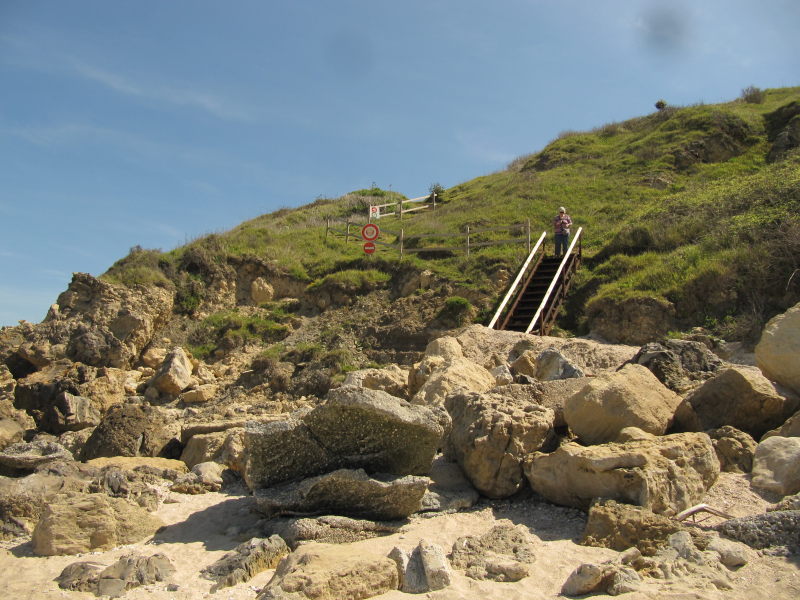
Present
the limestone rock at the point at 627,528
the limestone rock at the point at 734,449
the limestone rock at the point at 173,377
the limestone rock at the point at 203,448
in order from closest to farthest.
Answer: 1. the limestone rock at the point at 627,528
2. the limestone rock at the point at 734,449
3. the limestone rock at the point at 203,448
4. the limestone rock at the point at 173,377

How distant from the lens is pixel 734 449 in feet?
21.6

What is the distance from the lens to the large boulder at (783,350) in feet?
24.1

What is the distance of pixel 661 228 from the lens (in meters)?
18.4

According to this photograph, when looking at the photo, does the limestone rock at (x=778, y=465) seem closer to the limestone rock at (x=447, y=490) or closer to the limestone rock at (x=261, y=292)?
the limestone rock at (x=447, y=490)

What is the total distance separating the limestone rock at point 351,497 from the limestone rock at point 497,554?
2.47 feet

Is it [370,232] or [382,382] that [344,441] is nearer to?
[382,382]

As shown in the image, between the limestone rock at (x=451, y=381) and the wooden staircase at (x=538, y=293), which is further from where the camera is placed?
the wooden staircase at (x=538, y=293)

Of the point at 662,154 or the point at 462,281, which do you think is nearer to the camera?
the point at 462,281

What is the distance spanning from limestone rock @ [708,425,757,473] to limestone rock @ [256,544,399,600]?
373cm

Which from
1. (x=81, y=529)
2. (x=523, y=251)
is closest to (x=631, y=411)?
(x=81, y=529)

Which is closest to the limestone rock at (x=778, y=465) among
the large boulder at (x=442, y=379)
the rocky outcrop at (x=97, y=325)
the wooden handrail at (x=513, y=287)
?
the large boulder at (x=442, y=379)

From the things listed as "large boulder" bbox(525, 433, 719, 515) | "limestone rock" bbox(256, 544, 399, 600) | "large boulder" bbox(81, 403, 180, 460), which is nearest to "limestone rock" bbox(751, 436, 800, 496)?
"large boulder" bbox(525, 433, 719, 515)

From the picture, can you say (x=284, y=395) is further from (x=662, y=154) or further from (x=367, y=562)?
(x=662, y=154)

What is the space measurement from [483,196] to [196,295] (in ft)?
48.5
